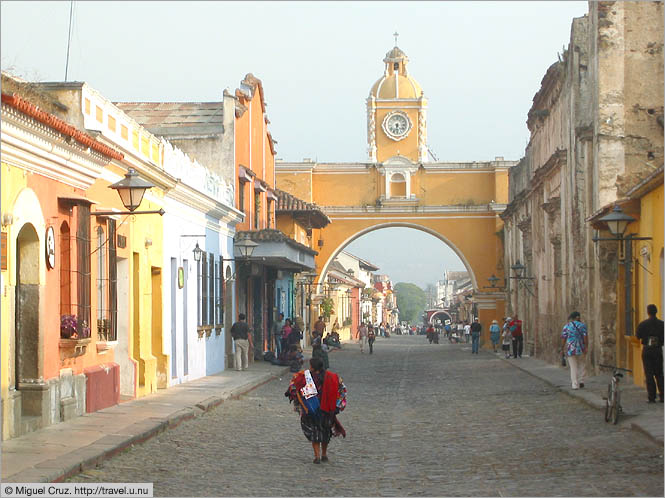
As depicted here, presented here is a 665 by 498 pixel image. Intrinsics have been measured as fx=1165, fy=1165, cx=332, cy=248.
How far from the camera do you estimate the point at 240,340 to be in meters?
25.8

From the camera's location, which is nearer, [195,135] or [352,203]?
[195,135]

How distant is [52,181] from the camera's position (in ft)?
42.9

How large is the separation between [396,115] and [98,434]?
43.4 m

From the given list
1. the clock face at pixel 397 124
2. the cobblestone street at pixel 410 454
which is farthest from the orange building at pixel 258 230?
the clock face at pixel 397 124

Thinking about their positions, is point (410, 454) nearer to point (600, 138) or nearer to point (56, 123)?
point (56, 123)

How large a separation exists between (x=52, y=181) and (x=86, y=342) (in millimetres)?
2016

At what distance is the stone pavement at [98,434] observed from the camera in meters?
9.51

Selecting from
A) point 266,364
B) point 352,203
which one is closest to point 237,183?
point 266,364

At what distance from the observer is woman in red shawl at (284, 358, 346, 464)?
35.4 ft

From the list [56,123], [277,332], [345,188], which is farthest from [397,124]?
[56,123]

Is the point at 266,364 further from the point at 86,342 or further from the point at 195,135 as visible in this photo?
the point at 86,342

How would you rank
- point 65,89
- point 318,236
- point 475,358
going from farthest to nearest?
1. point 318,236
2. point 475,358
3. point 65,89

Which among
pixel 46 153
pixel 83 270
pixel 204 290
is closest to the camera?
pixel 46 153

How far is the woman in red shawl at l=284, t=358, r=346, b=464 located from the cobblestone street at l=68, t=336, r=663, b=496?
263 mm
